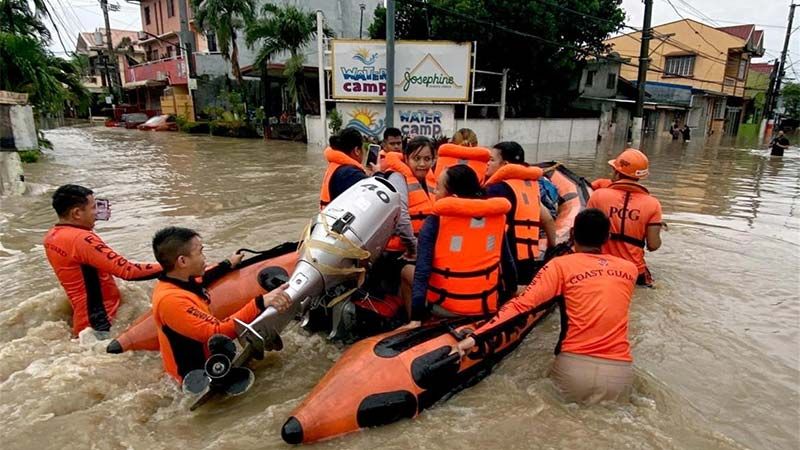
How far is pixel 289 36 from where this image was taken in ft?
62.0

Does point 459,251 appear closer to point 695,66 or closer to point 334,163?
point 334,163

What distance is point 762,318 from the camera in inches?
169

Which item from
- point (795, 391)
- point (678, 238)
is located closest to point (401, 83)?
point (678, 238)

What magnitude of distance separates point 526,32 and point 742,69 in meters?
28.8

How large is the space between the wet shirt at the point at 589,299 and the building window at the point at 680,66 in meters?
36.5

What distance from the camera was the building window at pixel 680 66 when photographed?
33375 mm

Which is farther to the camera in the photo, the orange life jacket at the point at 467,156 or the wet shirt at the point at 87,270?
the orange life jacket at the point at 467,156

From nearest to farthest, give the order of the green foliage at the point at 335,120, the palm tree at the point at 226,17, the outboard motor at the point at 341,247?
the outboard motor at the point at 341,247 → the green foliage at the point at 335,120 → the palm tree at the point at 226,17

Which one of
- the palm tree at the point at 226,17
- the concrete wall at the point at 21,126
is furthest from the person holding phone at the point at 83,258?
the palm tree at the point at 226,17

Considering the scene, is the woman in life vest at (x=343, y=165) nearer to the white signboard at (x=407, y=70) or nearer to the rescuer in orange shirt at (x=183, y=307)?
the rescuer in orange shirt at (x=183, y=307)

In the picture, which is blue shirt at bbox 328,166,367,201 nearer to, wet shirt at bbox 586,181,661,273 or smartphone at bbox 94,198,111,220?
smartphone at bbox 94,198,111,220

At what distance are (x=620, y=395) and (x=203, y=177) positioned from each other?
1032 centimetres

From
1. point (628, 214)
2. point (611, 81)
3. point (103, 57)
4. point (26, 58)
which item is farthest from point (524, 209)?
point (103, 57)

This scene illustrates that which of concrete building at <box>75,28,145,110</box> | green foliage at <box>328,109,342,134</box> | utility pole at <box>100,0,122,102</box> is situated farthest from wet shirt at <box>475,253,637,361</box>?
utility pole at <box>100,0,122,102</box>
